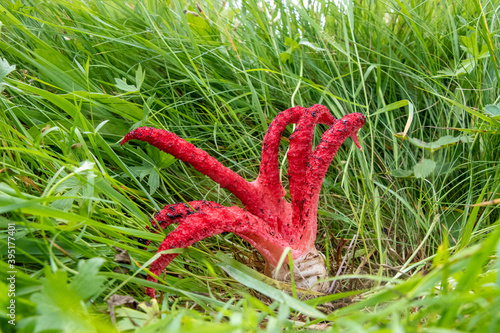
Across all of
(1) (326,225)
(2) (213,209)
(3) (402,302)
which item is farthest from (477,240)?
(2) (213,209)

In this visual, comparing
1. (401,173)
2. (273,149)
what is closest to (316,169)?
(273,149)

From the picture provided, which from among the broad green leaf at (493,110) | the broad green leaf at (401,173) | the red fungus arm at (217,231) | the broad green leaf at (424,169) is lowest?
the red fungus arm at (217,231)

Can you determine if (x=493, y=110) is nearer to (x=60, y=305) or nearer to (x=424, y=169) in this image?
(x=424, y=169)

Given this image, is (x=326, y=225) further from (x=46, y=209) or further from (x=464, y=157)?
(x=46, y=209)

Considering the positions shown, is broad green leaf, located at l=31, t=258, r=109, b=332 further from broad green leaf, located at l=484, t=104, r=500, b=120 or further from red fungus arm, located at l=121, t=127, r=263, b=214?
broad green leaf, located at l=484, t=104, r=500, b=120

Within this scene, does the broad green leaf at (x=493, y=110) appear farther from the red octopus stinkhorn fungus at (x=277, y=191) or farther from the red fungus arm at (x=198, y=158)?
the red fungus arm at (x=198, y=158)

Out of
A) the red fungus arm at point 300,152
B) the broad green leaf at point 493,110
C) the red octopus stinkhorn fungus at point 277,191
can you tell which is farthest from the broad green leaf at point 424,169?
the red fungus arm at point 300,152

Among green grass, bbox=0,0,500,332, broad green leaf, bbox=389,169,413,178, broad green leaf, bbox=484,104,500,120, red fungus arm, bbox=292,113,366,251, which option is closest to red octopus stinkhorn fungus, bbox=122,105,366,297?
red fungus arm, bbox=292,113,366,251
